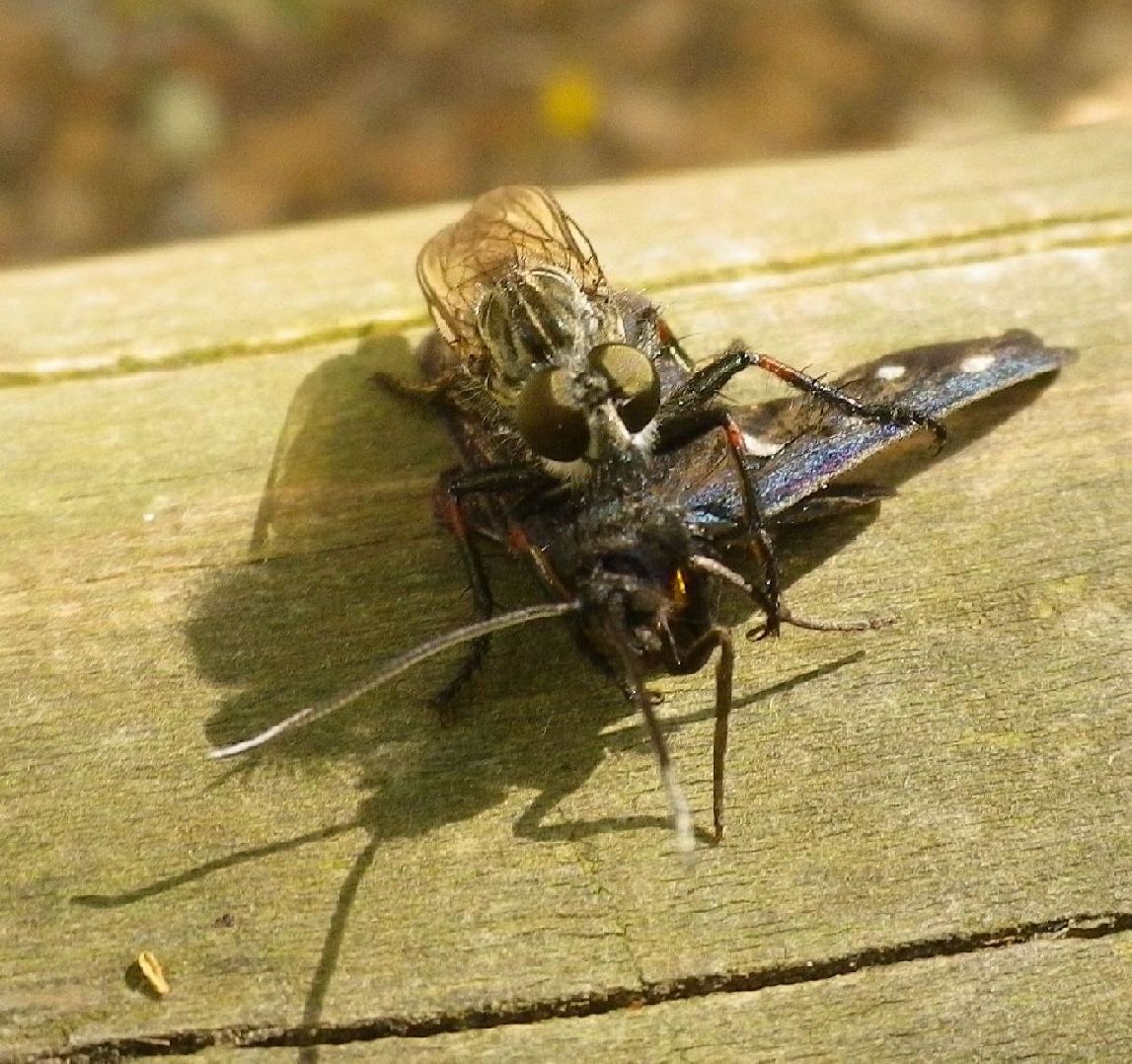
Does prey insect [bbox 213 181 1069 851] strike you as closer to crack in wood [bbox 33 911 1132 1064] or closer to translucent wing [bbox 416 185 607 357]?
translucent wing [bbox 416 185 607 357]

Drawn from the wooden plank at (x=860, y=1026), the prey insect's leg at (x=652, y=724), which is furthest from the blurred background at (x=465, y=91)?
the wooden plank at (x=860, y=1026)

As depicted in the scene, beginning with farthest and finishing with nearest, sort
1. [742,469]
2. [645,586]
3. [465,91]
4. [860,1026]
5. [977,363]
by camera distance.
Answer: [465,91] → [977,363] → [742,469] → [645,586] → [860,1026]

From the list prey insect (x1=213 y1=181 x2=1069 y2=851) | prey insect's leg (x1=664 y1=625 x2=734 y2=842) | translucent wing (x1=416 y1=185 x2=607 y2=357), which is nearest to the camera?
prey insect's leg (x1=664 y1=625 x2=734 y2=842)

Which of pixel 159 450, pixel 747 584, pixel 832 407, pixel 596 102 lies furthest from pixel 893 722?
pixel 596 102

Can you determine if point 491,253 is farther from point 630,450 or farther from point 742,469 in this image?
point 742,469

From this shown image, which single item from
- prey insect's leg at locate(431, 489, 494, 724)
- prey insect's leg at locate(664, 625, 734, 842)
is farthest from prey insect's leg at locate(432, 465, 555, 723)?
prey insect's leg at locate(664, 625, 734, 842)

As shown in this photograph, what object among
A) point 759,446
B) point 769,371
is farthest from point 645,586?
point 769,371

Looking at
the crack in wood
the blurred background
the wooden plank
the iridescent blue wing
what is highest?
the iridescent blue wing

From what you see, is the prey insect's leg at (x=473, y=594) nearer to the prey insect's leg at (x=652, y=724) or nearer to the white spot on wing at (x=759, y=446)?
the prey insect's leg at (x=652, y=724)
